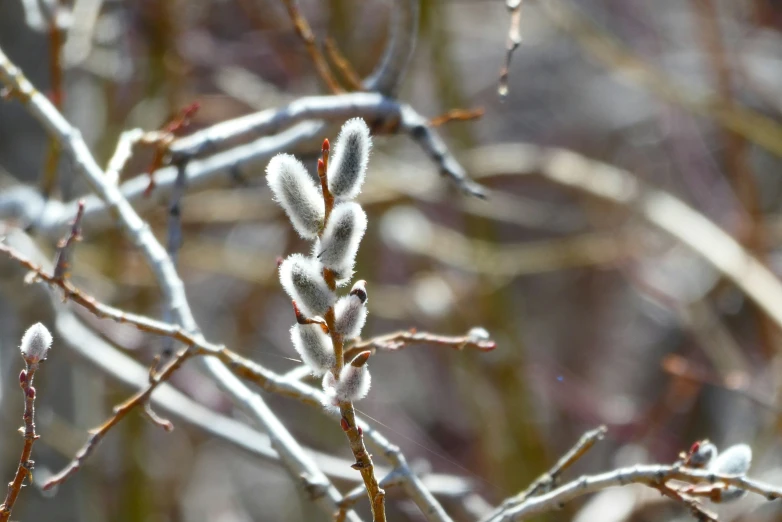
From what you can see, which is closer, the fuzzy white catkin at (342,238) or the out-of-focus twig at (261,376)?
the fuzzy white catkin at (342,238)

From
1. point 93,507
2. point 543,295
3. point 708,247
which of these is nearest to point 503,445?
point 708,247

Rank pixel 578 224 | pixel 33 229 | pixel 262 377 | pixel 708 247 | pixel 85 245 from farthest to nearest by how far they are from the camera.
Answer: pixel 578 224 < pixel 85 245 < pixel 708 247 < pixel 33 229 < pixel 262 377

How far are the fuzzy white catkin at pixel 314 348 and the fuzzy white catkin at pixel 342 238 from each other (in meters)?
0.08

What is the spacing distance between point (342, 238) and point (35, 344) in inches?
15.3

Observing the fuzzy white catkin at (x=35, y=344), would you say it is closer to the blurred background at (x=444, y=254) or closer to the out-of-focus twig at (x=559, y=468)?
the out-of-focus twig at (x=559, y=468)

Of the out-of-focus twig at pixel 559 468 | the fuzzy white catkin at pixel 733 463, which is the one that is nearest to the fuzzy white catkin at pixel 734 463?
the fuzzy white catkin at pixel 733 463

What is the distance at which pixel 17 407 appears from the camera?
379cm

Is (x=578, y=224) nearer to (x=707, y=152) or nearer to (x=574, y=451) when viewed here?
(x=707, y=152)

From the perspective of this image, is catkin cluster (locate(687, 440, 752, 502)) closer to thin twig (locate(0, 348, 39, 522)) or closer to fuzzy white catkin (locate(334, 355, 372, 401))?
fuzzy white catkin (locate(334, 355, 372, 401))

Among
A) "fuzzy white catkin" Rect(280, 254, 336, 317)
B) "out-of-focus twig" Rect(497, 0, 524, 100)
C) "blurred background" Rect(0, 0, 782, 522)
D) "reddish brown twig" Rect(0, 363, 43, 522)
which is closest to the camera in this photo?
"fuzzy white catkin" Rect(280, 254, 336, 317)

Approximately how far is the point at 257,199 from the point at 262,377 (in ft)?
8.70

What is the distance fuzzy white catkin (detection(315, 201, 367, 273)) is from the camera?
1.00m

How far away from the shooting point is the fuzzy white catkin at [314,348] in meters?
1.01

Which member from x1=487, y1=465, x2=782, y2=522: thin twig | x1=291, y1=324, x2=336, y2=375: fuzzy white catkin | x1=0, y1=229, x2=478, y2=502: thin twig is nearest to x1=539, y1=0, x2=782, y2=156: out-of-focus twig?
x1=0, y1=229, x2=478, y2=502: thin twig
